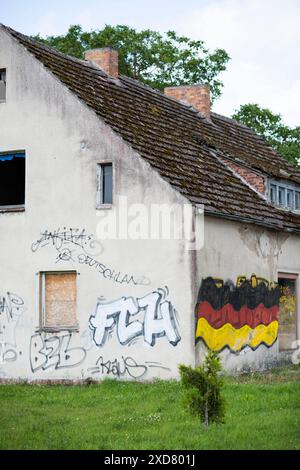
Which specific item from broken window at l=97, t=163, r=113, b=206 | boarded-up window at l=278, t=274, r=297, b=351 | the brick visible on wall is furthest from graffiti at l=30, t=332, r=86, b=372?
the brick visible on wall

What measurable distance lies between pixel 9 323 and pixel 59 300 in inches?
51.2

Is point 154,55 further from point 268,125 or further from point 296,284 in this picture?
point 296,284

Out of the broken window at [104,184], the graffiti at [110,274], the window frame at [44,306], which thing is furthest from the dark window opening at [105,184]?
the window frame at [44,306]

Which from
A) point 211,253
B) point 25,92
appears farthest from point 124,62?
point 211,253

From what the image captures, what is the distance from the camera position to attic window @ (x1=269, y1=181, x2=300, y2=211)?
23.1 metres

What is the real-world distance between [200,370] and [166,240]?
6.31m

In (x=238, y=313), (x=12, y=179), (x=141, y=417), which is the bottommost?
(x=141, y=417)

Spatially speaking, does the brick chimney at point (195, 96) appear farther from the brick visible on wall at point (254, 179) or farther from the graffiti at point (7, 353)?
the graffiti at point (7, 353)

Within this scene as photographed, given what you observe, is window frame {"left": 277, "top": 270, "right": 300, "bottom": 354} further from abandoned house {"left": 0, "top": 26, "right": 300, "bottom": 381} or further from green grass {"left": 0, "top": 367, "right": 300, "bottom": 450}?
green grass {"left": 0, "top": 367, "right": 300, "bottom": 450}

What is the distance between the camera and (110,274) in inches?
708

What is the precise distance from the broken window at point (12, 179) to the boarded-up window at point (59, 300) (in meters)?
2.06

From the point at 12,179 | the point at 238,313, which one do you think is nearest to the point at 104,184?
the point at 12,179

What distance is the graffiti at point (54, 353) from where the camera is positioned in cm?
1814

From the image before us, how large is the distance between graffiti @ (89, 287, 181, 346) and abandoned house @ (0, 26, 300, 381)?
1.0 inches
